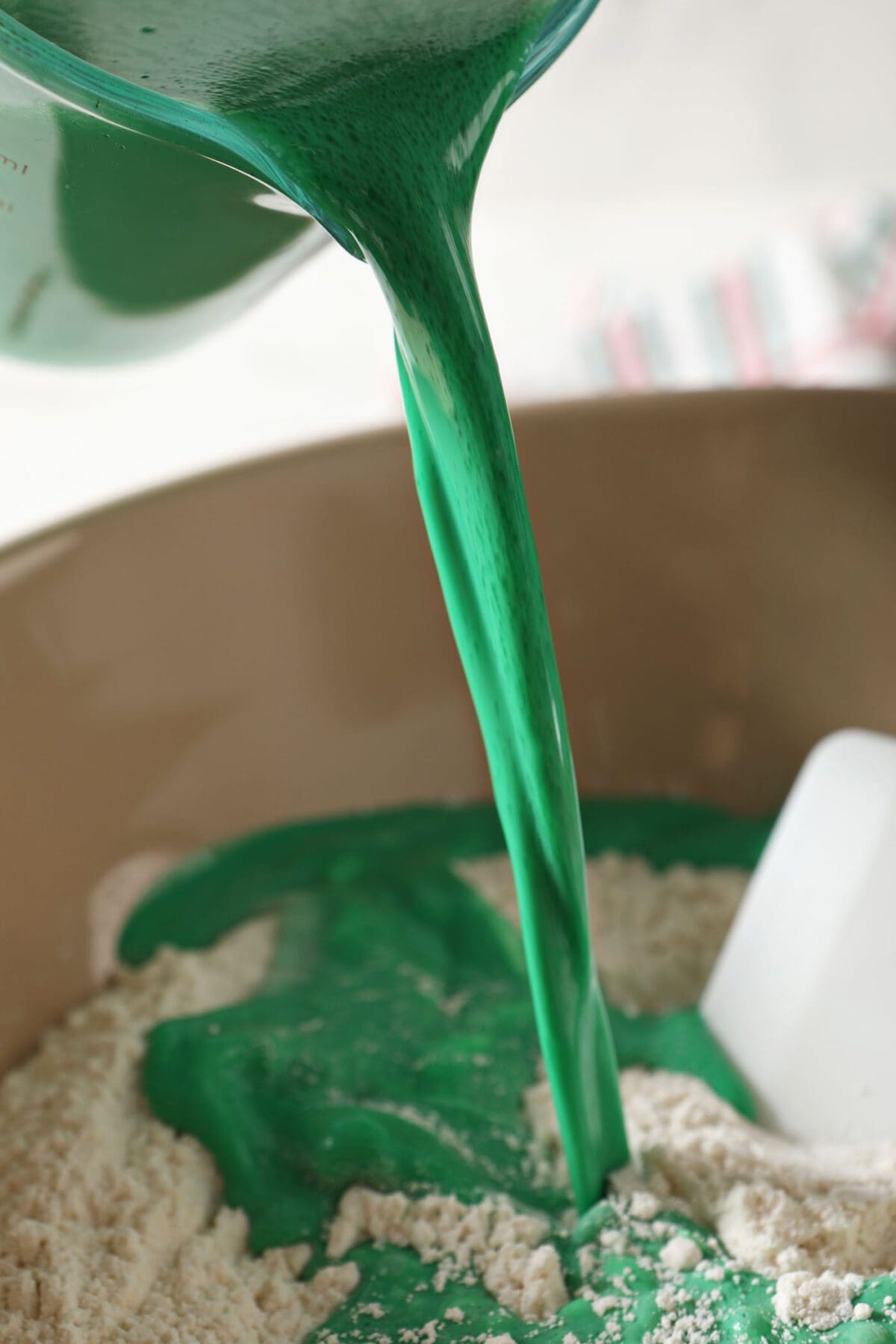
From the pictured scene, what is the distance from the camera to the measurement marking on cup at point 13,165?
1.66 ft

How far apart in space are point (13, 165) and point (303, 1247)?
43cm

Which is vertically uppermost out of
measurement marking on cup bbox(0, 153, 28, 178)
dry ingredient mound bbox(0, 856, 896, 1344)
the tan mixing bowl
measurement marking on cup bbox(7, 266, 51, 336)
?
measurement marking on cup bbox(0, 153, 28, 178)

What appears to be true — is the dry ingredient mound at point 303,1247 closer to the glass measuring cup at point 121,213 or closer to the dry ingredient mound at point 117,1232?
the dry ingredient mound at point 117,1232

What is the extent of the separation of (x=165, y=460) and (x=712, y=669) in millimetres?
1123

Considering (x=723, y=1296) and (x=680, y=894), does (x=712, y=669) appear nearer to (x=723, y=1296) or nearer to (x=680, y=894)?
(x=680, y=894)

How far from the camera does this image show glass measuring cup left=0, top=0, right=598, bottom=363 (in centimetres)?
42

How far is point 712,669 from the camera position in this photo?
81 cm

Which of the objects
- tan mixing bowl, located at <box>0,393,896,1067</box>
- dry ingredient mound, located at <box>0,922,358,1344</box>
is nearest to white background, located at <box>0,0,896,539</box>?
tan mixing bowl, located at <box>0,393,896,1067</box>

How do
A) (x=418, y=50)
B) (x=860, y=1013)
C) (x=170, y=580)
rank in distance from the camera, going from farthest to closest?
(x=170, y=580) < (x=860, y=1013) < (x=418, y=50)

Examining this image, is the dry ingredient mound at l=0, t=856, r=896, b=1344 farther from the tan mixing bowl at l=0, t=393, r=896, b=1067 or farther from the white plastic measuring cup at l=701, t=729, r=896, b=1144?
the tan mixing bowl at l=0, t=393, r=896, b=1067

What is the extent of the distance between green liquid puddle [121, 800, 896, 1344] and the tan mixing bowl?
3cm

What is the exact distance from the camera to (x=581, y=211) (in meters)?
2.05

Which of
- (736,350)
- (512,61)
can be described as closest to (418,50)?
(512,61)

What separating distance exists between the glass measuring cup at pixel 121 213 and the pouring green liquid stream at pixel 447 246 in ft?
0.05
